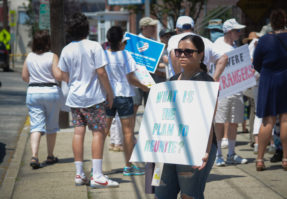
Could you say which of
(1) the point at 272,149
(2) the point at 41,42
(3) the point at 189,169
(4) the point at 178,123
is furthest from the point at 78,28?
(1) the point at 272,149

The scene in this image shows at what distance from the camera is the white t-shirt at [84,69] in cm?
599

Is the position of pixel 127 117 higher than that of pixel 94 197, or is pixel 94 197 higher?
pixel 127 117

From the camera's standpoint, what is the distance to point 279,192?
5816 mm

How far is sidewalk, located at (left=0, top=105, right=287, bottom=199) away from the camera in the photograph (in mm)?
5816

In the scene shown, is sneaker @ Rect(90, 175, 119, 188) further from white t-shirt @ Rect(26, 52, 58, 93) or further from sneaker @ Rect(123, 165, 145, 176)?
white t-shirt @ Rect(26, 52, 58, 93)

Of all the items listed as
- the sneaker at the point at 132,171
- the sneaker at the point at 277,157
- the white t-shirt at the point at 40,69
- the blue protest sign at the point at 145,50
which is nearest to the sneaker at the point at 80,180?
the sneaker at the point at 132,171

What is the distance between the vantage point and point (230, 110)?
7.66 meters

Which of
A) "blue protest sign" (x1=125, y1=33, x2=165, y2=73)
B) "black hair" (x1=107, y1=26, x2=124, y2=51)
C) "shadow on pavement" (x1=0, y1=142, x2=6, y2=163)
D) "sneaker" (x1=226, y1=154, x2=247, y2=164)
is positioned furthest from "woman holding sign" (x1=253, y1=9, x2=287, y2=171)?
"shadow on pavement" (x1=0, y1=142, x2=6, y2=163)

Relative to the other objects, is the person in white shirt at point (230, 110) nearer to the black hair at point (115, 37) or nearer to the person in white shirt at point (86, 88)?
the black hair at point (115, 37)

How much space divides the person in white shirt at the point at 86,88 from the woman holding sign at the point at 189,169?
2.04m

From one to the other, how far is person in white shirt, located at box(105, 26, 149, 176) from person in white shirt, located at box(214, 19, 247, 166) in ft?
4.30

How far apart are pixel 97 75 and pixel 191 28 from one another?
4.39ft

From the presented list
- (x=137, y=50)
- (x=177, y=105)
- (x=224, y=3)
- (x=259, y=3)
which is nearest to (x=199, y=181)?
(x=177, y=105)

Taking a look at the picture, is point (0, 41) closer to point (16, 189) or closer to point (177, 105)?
point (16, 189)
